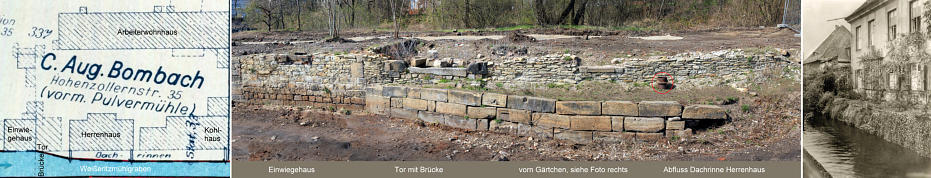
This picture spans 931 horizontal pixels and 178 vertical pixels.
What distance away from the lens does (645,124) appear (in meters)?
4.21

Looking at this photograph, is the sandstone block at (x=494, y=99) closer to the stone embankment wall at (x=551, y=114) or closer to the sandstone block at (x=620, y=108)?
the stone embankment wall at (x=551, y=114)

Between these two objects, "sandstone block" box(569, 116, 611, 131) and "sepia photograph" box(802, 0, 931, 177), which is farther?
"sandstone block" box(569, 116, 611, 131)

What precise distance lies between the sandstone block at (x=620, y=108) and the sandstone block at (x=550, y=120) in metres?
0.39

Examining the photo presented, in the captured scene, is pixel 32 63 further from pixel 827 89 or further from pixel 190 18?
pixel 827 89

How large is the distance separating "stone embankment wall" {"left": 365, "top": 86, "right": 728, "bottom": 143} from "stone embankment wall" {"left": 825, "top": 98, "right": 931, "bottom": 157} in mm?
980

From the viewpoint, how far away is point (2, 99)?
4145mm

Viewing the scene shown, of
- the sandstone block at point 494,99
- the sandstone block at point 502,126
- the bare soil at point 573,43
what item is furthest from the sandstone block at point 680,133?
the sandstone block at point 494,99

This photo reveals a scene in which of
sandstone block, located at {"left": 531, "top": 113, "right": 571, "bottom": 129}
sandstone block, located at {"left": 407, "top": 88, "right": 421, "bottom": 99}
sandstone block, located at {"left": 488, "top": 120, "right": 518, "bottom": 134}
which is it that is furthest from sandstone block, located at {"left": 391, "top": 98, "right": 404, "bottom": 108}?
sandstone block, located at {"left": 531, "top": 113, "right": 571, "bottom": 129}

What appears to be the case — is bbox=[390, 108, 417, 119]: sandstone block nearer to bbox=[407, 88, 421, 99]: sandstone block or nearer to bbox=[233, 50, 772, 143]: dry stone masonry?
bbox=[233, 50, 772, 143]: dry stone masonry

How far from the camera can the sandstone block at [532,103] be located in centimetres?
443

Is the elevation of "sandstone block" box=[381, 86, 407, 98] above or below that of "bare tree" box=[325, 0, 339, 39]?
below

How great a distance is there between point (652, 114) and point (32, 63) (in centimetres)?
629

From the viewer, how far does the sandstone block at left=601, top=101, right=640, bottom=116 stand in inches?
166

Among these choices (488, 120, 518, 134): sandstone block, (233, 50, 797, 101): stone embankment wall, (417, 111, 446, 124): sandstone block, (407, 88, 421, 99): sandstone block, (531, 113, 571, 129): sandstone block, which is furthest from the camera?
(407, 88, 421, 99): sandstone block
